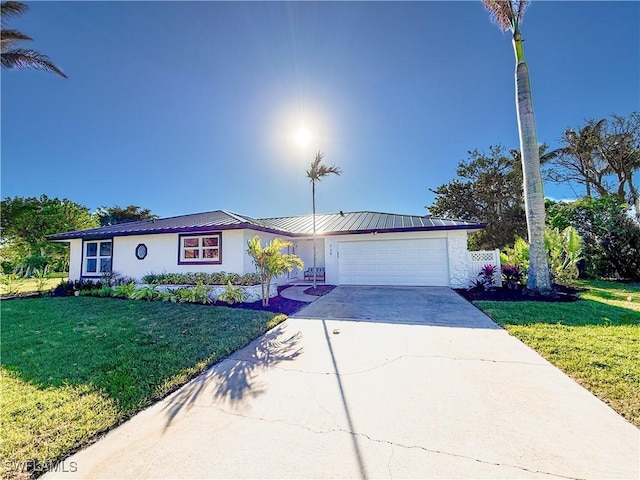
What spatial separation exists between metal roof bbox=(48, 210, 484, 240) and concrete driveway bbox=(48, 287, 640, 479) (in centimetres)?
687

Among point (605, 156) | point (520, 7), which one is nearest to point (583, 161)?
point (605, 156)

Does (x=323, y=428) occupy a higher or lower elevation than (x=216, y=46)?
lower

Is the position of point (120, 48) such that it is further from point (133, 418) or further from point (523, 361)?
point (523, 361)

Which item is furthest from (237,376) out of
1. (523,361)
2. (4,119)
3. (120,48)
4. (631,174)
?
(631,174)

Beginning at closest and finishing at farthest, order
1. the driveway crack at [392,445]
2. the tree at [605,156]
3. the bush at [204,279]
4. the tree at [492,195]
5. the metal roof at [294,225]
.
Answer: the driveway crack at [392,445], the bush at [204,279], the metal roof at [294,225], the tree at [605,156], the tree at [492,195]

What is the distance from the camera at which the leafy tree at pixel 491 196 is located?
2048 cm

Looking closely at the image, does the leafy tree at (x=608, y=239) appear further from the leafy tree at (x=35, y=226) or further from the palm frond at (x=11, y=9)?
the leafy tree at (x=35, y=226)

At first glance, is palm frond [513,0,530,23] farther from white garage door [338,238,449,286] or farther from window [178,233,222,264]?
window [178,233,222,264]

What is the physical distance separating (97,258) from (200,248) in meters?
6.03

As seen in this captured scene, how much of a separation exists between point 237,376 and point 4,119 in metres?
15.3

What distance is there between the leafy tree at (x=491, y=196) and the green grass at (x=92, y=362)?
813 inches

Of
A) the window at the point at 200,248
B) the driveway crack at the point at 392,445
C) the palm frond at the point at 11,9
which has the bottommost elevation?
the driveway crack at the point at 392,445

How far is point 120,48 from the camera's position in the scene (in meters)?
8.50

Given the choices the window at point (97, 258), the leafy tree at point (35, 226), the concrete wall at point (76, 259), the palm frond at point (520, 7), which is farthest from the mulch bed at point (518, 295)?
the leafy tree at point (35, 226)
